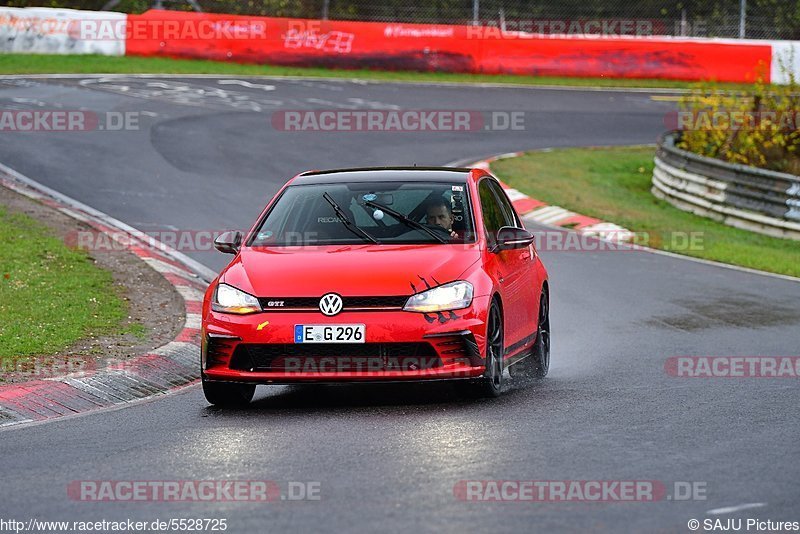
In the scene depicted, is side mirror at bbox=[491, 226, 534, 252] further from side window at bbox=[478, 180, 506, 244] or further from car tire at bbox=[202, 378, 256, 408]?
car tire at bbox=[202, 378, 256, 408]

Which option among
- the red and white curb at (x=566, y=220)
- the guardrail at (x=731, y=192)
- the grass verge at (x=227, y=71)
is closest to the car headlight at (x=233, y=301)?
the red and white curb at (x=566, y=220)

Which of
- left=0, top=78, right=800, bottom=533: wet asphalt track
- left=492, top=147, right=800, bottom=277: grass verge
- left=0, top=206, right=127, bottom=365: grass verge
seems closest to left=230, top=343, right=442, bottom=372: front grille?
left=0, top=78, right=800, bottom=533: wet asphalt track

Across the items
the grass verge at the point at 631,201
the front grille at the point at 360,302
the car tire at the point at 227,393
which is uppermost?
the front grille at the point at 360,302

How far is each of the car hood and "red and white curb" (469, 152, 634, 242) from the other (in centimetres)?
1004

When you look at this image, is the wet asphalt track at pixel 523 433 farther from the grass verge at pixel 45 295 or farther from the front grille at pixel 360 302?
the grass verge at pixel 45 295

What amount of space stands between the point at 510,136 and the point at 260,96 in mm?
5681

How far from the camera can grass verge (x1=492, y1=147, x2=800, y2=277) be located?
63.7ft

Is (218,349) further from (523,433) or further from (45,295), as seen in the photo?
(45,295)

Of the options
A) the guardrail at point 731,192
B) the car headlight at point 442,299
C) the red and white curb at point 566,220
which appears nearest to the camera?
the car headlight at point 442,299

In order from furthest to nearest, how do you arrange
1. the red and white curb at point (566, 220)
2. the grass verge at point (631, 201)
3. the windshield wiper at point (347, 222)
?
the red and white curb at point (566, 220), the grass verge at point (631, 201), the windshield wiper at point (347, 222)

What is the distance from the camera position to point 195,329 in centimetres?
1210

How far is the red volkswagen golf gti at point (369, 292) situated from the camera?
8.72 metres

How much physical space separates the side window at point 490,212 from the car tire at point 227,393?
193 cm

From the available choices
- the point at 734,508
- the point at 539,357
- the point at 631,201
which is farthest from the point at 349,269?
the point at 631,201
